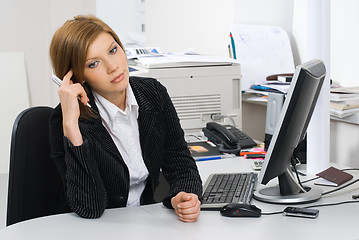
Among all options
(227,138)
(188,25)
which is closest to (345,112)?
(227,138)

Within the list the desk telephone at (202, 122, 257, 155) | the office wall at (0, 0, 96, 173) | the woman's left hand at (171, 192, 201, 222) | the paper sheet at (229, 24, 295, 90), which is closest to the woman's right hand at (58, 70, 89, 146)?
the woman's left hand at (171, 192, 201, 222)

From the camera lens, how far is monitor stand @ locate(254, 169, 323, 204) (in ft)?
5.10

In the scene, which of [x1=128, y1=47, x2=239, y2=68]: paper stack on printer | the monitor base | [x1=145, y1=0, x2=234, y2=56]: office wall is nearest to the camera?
the monitor base

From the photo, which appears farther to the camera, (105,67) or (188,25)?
(188,25)

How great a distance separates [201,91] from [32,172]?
3.28ft

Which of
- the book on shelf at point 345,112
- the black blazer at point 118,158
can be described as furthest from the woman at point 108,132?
the book on shelf at point 345,112

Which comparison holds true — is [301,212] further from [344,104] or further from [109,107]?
[344,104]

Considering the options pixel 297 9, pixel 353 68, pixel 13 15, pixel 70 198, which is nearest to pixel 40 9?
pixel 13 15

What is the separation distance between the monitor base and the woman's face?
0.51m

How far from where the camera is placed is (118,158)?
1619mm

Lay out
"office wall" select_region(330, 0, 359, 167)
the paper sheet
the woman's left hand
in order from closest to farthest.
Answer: the woman's left hand < "office wall" select_region(330, 0, 359, 167) < the paper sheet

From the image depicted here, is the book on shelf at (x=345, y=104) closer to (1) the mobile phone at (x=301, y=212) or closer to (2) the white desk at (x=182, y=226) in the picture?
(2) the white desk at (x=182, y=226)

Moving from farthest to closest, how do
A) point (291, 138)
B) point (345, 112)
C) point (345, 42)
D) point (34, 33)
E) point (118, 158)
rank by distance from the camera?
1. point (34, 33)
2. point (345, 42)
3. point (345, 112)
4. point (118, 158)
5. point (291, 138)

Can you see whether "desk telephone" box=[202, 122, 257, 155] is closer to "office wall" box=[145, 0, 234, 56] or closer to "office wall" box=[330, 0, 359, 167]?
"office wall" box=[330, 0, 359, 167]
